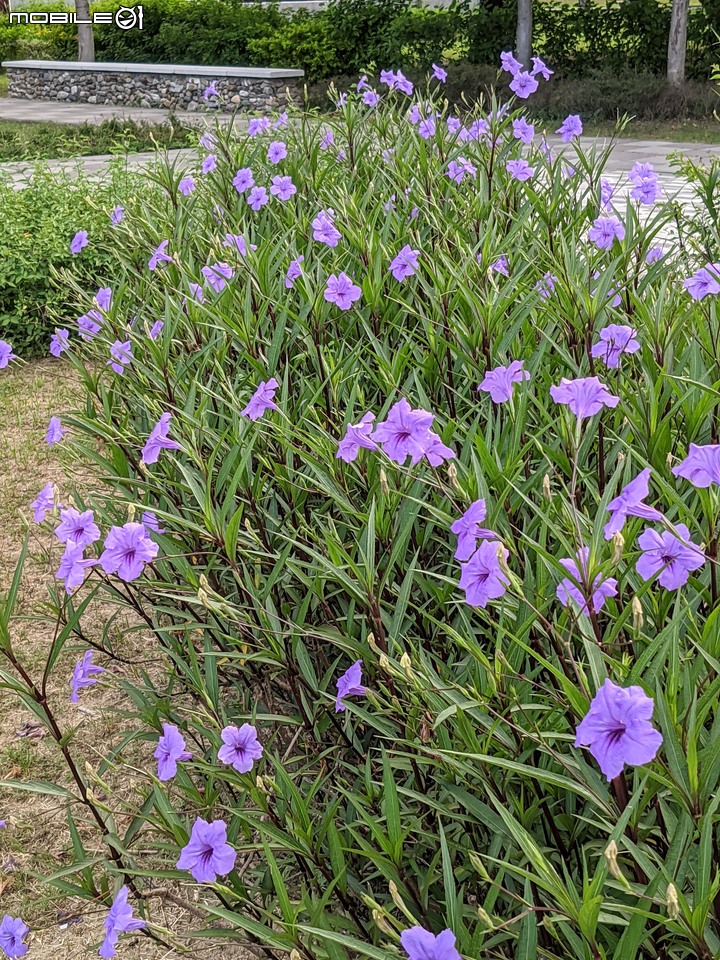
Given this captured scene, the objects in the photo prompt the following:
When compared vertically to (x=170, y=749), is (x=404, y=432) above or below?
above

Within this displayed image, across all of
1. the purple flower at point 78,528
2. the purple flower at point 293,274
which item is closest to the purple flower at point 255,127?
the purple flower at point 293,274

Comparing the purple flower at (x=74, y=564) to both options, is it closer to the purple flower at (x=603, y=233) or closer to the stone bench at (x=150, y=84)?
the purple flower at (x=603, y=233)

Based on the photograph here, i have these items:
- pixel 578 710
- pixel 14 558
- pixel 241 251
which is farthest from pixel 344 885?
pixel 14 558

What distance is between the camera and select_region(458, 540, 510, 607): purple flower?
107cm

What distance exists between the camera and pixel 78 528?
1.54 metres

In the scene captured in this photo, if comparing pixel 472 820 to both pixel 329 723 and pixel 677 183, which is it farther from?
pixel 677 183

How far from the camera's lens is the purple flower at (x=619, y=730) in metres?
0.80

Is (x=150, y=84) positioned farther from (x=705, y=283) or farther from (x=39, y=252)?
(x=705, y=283)

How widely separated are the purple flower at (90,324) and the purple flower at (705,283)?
1.48 meters

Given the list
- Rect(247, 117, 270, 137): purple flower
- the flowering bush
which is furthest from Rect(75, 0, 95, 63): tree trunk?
the flowering bush

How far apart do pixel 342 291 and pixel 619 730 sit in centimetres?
146

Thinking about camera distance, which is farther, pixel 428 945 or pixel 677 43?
pixel 677 43

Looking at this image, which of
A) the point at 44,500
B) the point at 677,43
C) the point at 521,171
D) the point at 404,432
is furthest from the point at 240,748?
the point at 677,43

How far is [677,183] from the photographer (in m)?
7.89
